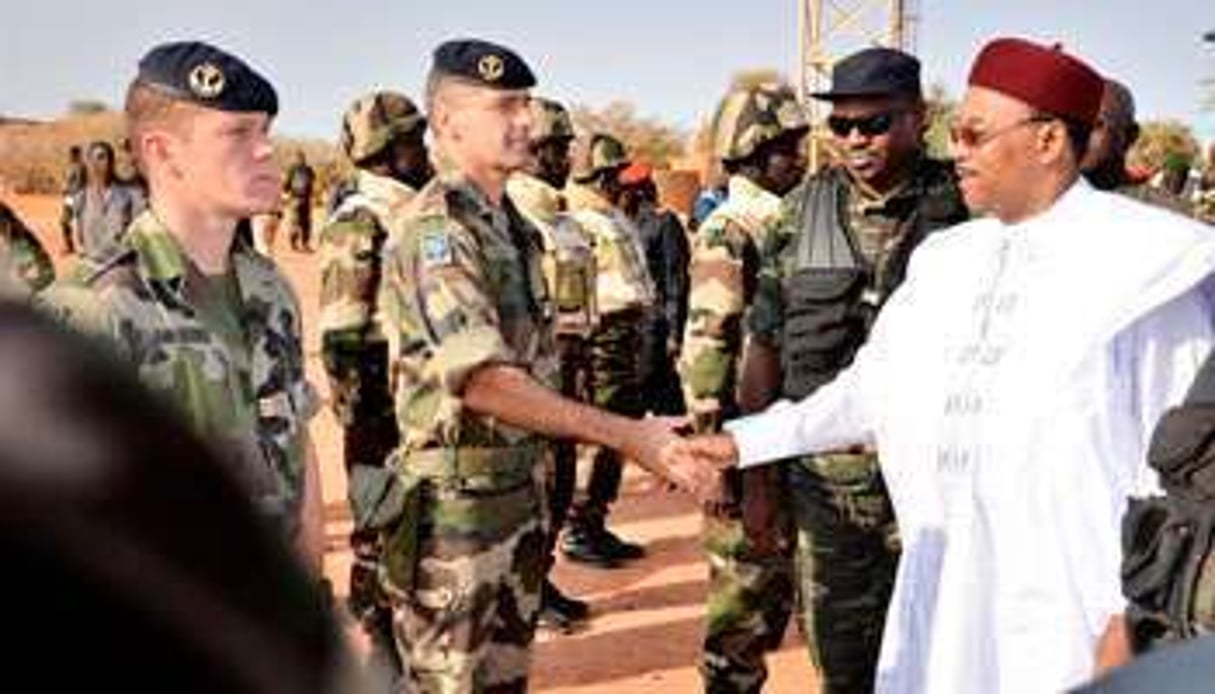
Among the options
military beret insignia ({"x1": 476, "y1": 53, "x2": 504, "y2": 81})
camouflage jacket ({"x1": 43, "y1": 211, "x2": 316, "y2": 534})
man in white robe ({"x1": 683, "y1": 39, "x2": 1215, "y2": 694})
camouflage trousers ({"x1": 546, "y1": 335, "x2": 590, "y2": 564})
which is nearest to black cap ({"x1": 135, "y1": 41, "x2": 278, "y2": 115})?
camouflage jacket ({"x1": 43, "y1": 211, "x2": 316, "y2": 534})

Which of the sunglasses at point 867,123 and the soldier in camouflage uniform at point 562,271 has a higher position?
the sunglasses at point 867,123

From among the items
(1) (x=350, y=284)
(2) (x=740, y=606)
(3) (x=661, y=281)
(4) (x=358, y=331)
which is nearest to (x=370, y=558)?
(4) (x=358, y=331)

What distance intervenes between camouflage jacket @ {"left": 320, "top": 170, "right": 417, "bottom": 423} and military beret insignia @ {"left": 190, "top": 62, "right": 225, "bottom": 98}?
3.66 meters

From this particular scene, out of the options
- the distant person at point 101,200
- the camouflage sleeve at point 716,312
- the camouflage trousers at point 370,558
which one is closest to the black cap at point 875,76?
the camouflage sleeve at point 716,312

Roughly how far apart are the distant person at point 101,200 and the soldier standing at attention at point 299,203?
1746 cm

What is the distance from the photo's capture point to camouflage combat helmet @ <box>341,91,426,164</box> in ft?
23.7

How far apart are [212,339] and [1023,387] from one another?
1.55m

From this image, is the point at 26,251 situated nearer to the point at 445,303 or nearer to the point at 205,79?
the point at 445,303

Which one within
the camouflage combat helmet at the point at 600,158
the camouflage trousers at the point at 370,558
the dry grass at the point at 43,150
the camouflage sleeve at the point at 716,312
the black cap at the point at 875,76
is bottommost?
the dry grass at the point at 43,150

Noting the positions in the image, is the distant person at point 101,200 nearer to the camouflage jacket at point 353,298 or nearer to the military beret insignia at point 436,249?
the camouflage jacket at point 353,298

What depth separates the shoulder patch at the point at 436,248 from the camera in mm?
3688

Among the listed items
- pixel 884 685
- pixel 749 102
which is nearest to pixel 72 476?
pixel 884 685

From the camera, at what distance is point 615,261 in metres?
9.09

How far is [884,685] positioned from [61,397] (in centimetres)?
325
